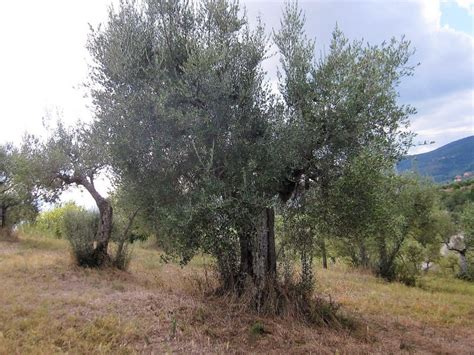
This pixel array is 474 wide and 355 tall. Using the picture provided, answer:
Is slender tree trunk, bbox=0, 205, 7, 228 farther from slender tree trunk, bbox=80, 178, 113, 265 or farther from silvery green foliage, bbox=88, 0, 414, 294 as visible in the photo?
silvery green foliage, bbox=88, 0, 414, 294

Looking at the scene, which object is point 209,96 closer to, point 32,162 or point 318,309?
point 318,309

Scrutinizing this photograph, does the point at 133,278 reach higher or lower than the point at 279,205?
lower

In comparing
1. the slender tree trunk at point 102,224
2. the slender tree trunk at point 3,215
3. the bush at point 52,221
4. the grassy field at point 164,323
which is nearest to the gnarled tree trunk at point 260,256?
the grassy field at point 164,323

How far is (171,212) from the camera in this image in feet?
23.4

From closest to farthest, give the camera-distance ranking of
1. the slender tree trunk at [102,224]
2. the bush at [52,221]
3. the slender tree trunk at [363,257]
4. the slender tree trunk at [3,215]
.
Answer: the slender tree trunk at [102,224] < the slender tree trunk at [363,257] < the slender tree trunk at [3,215] < the bush at [52,221]

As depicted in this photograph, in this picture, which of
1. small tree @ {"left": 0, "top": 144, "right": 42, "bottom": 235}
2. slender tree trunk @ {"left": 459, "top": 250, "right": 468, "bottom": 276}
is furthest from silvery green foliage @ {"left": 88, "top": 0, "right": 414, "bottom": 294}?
slender tree trunk @ {"left": 459, "top": 250, "right": 468, "bottom": 276}

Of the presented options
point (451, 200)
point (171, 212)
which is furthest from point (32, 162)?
point (451, 200)

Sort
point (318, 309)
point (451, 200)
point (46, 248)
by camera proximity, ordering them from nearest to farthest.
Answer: point (318, 309)
point (46, 248)
point (451, 200)

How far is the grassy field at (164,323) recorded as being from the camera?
649 centimetres

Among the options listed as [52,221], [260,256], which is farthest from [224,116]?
[52,221]

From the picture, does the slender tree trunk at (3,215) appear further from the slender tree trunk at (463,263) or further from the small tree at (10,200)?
the slender tree trunk at (463,263)

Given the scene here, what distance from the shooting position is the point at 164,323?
291 inches

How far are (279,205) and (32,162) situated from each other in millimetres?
10291

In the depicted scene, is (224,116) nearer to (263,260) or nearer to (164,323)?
(263,260)
